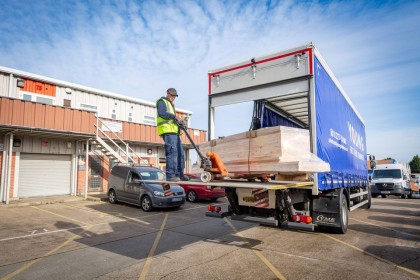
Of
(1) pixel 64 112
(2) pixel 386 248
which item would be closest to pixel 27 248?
(2) pixel 386 248

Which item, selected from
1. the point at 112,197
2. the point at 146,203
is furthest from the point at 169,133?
the point at 112,197

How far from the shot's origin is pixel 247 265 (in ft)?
15.6

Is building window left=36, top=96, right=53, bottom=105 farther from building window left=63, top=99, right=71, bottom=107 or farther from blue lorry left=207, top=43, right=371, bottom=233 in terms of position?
blue lorry left=207, top=43, right=371, bottom=233

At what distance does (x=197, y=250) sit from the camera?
5730mm

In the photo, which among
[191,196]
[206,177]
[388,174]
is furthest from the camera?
[388,174]

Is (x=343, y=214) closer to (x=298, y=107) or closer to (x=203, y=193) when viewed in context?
(x=298, y=107)

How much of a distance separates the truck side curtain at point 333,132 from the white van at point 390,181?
12.2m

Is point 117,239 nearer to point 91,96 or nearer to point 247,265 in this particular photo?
point 247,265

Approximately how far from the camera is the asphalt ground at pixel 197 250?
4.45 m

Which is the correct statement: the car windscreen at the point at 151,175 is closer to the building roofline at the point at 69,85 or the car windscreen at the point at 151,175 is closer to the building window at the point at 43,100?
the building window at the point at 43,100

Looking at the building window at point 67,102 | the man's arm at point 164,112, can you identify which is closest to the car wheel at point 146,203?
the man's arm at point 164,112

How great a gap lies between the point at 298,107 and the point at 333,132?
4.26ft

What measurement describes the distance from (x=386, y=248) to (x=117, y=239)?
6232 millimetres

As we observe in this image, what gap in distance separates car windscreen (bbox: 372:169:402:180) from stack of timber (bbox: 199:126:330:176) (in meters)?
18.1
